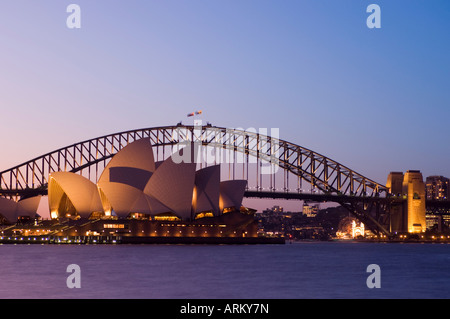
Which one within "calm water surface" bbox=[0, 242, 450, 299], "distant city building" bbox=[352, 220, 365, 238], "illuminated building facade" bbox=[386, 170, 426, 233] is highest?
"illuminated building facade" bbox=[386, 170, 426, 233]

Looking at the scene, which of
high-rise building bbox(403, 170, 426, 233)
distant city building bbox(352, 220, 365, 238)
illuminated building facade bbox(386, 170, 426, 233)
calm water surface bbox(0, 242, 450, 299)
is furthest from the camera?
distant city building bbox(352, 220, 365, 238)

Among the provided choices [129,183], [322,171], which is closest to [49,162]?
[129,183]

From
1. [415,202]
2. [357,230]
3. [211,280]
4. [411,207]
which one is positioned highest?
[415,202]

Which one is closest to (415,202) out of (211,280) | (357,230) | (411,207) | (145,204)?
(411,207)

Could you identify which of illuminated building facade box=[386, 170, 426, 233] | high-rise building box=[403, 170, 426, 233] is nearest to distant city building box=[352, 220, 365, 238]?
illuminated building facade box=[386, 170, 426, 233]

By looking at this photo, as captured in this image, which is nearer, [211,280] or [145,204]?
[211,280]

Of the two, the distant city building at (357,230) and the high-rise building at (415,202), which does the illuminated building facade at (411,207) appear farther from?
the distant city building at (357,230)

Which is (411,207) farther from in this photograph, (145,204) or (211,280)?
(211,280)

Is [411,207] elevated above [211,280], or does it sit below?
above

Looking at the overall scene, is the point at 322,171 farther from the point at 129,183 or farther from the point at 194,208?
the point at 129,183

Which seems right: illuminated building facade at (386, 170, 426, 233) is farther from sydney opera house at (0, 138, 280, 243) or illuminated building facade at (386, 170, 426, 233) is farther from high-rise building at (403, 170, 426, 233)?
sydney opera house at (0, 138, 280, 243)
